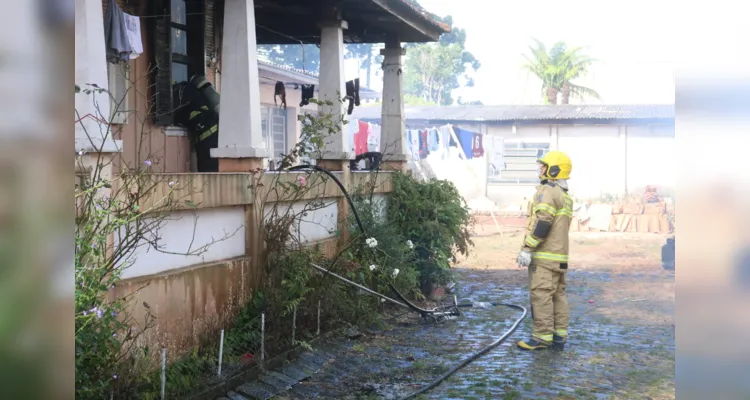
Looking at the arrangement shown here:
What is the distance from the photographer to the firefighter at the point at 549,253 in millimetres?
8789

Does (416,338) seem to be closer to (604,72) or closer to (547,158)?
(547,158)

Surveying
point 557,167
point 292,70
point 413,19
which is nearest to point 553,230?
point 557,167

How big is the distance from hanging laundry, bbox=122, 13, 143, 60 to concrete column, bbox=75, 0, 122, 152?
3.51 m

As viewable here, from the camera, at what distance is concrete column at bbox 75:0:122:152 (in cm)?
548

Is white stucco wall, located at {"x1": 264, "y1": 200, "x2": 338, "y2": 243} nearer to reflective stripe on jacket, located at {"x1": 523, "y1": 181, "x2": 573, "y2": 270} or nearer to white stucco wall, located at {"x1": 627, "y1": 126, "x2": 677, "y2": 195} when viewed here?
reflective stripe on jacket, located at {"x1": 523, "y1": 181, "x2": 573, "y2": 270}

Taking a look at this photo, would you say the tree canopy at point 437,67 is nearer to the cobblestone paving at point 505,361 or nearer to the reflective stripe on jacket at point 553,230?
the cobblestone paving at point 505,361

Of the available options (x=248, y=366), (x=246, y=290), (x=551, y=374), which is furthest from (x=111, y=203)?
(x=551, y=374)

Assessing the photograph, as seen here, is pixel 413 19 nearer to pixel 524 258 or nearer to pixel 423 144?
pixel 524 258

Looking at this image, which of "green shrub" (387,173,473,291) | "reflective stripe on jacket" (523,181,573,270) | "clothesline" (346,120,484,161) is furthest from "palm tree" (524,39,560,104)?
"reflective stripe on jacket" (523,181,573,270)

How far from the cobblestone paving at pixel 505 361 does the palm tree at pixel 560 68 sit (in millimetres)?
26709

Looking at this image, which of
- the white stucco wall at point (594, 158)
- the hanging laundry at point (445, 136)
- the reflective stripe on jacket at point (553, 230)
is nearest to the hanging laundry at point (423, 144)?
the hanging laundry at point (445, 136)

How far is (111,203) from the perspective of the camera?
5.30 meters

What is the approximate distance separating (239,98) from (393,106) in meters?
5.89
